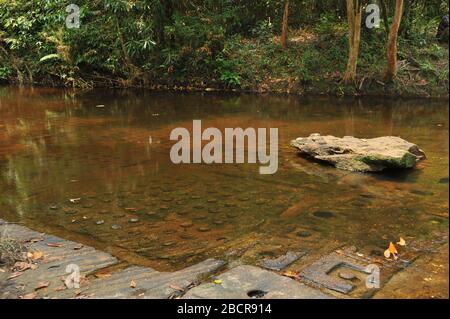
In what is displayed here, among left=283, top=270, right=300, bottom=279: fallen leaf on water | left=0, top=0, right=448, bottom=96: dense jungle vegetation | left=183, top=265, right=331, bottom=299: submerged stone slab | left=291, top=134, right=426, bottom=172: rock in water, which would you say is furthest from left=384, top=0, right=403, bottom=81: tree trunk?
left=183, top=265, right=331, bottom=299: submerged stone slab

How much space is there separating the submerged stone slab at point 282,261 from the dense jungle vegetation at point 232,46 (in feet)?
30.1

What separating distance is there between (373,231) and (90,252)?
2.54 meters

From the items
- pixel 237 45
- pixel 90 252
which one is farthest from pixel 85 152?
pixel 237 45

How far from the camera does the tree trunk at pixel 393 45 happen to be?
37.2 ft

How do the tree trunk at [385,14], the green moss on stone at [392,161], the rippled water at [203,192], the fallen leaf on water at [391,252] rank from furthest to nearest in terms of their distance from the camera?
the tree trunk at [385,14] → the green moss on stone at [392,161] → the rippled water at [203,192] → the fallen leaf on water at [391,252]

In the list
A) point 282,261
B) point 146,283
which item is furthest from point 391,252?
point 146,283

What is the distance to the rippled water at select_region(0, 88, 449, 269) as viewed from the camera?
4.44m

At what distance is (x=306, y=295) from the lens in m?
3.26

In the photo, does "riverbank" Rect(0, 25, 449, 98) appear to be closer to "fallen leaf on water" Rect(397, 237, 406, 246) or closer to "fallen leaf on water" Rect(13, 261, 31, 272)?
"fallen leaf on water" Rect(397, 237, 406, 246)

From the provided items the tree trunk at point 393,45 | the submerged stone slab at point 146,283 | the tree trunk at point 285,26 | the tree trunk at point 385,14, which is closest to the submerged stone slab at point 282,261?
the submerged stone slab at point 146,283

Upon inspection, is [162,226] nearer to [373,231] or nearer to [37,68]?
[373,231]

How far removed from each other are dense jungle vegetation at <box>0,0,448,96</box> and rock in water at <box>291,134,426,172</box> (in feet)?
18.7

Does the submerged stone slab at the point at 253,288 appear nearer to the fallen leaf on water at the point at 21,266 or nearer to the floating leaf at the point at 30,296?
the floating leaf at the point at 30,296

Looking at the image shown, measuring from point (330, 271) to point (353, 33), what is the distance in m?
10.1
